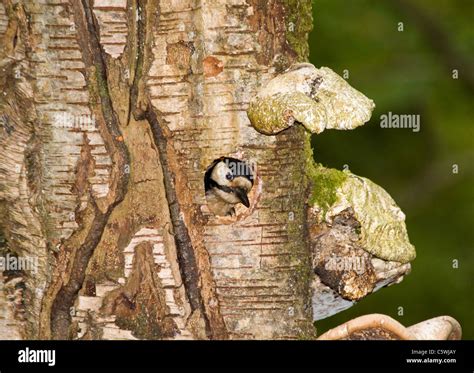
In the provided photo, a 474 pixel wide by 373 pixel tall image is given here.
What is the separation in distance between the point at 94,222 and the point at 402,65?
18.2 ft

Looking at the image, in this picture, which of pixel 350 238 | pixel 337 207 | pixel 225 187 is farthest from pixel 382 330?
pixel 225 187

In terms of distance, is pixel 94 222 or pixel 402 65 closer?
pixel 94 222

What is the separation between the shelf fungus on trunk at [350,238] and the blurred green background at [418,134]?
4035 millimetres

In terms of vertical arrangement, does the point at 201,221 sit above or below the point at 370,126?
below

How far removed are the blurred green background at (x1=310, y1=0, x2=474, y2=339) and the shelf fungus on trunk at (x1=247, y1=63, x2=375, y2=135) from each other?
163 inches

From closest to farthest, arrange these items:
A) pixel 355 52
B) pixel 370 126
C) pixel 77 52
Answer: pixel 77 52, pixel 355 52, pixel 370 126

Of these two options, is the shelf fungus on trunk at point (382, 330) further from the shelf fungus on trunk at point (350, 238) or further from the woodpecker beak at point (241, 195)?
the woodpecker beak at point (241, 195)

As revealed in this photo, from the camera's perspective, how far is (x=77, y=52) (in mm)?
3270

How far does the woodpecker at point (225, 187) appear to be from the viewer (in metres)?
3.90

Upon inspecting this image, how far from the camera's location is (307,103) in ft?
10.8

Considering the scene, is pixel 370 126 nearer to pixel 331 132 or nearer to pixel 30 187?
pixel 331 132

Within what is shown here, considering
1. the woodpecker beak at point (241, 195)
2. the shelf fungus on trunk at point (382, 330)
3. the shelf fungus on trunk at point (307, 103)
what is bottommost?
the shelf fungus on trunk at point (382, 330)

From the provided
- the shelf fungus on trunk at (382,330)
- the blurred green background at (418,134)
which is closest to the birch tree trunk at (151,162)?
the shelf fungus on trunk at (382,330)
